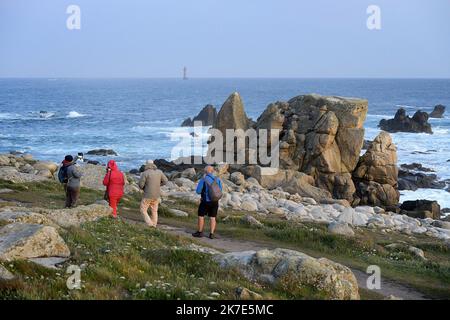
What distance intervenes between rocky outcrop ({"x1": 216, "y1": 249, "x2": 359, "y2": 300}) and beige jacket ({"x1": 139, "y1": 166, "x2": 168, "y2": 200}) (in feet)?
20.3

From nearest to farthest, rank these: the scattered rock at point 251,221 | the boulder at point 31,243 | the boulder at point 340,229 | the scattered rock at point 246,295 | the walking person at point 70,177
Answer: the scattered rock at point 246,295 → the boulder at point 31,243 → the walking person at point 70,177 → the boulder at point 340,229 → the scattered rock at point 251,221

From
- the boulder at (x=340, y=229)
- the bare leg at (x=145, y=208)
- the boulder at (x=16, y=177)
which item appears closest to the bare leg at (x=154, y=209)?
the bare leg at (x=145, y=208)

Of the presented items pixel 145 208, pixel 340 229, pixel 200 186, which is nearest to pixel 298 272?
pixel 200 186

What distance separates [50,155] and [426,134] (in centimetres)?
5299

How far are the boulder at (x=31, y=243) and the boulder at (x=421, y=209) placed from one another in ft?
96.5

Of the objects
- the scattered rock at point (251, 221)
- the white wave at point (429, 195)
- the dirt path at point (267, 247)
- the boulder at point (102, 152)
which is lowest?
the white wave at point (429, 195)

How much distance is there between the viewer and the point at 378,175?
41.7 m

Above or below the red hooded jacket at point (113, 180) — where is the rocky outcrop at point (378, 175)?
below

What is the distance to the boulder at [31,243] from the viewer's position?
1058 centimetres

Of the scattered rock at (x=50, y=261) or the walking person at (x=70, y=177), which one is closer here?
the scattered rock at (x=50, y=261)

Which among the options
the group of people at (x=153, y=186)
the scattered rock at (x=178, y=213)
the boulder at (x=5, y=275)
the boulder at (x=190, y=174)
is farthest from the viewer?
the boulder at (x=190, y=174)

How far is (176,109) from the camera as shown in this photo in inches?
5330

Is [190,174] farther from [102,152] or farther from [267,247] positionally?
[102,152]

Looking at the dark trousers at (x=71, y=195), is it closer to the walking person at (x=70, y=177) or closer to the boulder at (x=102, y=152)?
the walking person at (x=70, y=177)
